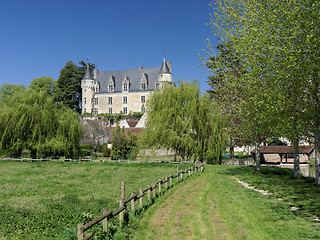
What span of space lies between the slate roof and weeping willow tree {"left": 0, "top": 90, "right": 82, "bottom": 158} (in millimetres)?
52613

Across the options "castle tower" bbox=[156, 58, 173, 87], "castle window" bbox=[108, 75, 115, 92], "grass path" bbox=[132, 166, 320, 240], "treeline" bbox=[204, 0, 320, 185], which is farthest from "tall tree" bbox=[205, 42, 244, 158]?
"castle window" bbox=[108, 75, 115, 92]

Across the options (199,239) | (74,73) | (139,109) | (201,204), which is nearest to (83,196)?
(201,204)

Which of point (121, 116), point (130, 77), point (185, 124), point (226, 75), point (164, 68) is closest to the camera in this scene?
point (226, 75)

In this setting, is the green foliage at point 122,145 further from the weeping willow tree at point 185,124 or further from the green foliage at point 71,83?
the green foliage at point 71,83

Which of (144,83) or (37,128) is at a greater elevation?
(144,83)

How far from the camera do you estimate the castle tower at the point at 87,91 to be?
9431 centimetres

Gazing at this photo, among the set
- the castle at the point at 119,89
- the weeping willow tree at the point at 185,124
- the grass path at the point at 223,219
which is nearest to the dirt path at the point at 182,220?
the grass path at the point at 223,219

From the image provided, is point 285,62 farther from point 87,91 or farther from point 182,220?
point 87,91

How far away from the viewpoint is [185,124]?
34938 mm

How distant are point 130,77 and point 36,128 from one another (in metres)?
60.4

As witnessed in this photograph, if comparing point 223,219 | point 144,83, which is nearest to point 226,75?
point 223,219

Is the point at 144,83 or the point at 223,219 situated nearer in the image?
the point at 223,219

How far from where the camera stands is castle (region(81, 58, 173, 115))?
92125mm

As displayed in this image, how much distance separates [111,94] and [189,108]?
63222 millimetres
